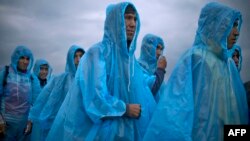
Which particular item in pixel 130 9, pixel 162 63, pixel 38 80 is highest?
pixel 130 9

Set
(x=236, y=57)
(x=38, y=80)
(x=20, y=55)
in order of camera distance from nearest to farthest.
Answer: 1. (x=236, y=57)
2. (x=20, y=55)
3. (x=38, y=80)

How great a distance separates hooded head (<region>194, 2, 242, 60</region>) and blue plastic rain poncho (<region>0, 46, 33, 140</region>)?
4165mm

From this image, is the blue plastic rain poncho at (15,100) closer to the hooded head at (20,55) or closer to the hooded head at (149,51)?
the hooded head at (20,55)

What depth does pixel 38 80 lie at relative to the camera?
7.53 metres

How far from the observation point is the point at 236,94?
327cm

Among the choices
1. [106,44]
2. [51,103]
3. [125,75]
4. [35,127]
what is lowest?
[35,127]

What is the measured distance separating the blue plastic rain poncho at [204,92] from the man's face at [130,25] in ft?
2.37

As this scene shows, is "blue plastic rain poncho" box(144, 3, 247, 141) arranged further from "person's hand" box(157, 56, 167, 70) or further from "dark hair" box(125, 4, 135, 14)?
"person's hand" box(157, 56, 167, 70)

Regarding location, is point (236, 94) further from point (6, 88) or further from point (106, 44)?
point (6, 88)

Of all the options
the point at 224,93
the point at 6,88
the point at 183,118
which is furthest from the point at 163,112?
the point at 6,88

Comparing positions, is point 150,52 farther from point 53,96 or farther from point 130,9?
point 130,9

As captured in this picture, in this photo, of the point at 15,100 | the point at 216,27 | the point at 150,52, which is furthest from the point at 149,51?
the point at 216,27

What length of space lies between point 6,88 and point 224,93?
4.50 m

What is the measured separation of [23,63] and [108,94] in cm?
430
